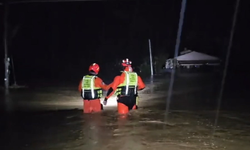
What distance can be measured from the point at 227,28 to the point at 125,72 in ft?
109

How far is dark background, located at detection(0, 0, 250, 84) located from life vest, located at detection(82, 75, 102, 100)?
85.1 feet

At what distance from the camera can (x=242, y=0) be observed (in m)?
35.0

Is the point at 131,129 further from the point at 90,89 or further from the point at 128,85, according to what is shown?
the point at 90,89

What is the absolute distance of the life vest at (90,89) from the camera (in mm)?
12258

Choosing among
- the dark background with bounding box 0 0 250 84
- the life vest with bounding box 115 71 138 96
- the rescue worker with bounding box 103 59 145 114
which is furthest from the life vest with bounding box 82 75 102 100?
the dark background with bounding box 0 0 250 84

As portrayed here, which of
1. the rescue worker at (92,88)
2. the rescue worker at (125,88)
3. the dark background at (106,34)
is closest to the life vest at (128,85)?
the rescue worker at (125,88)

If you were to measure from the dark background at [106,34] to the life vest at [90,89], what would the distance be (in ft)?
85.1

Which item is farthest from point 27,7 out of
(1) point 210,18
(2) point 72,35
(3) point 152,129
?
(3) point 152,129

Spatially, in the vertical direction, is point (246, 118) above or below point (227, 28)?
below

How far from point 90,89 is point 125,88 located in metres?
1.08

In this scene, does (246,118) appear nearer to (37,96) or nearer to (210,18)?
(37,96)

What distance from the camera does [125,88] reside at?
12.0 meters

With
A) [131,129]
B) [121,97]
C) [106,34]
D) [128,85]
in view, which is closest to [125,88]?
[128,85]

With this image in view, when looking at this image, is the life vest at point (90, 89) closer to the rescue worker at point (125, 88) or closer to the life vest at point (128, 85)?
the rescue worker at point (125, 88)
